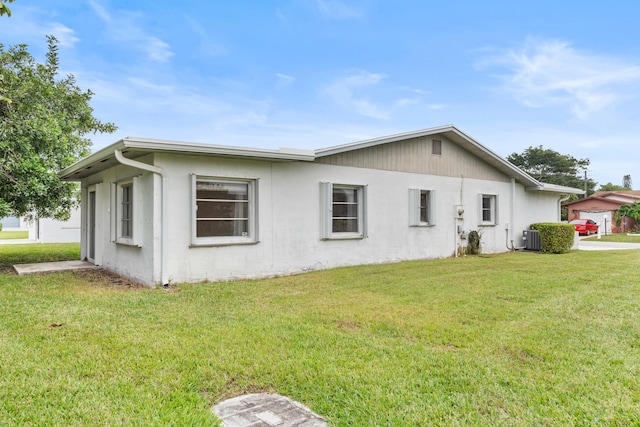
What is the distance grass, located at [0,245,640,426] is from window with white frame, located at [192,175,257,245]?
122 centimetres

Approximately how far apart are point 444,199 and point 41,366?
32.7 feet

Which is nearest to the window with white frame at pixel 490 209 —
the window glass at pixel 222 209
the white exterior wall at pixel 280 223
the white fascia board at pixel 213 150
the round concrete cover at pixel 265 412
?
the white exterior wall at pixel 280 223

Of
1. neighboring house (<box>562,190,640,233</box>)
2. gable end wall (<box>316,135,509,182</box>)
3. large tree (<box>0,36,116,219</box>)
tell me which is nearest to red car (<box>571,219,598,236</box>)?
neighboring house (<box>562,190,640,233</box>)

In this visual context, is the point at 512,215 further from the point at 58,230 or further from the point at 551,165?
the point at 551,165

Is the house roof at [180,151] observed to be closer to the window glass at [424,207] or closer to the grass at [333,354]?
the grass at [333,354]

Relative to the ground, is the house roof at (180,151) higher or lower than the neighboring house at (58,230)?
higher

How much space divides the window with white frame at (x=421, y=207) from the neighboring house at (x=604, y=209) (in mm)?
23478

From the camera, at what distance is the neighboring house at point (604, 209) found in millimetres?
28406

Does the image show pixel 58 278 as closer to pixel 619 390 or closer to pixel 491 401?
pixel 491 401

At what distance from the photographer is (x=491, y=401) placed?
2.64 m

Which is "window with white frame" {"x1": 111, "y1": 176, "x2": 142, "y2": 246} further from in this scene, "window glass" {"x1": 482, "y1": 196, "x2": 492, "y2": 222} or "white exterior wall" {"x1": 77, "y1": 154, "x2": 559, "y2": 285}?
"window glass" {"x1": 482, "y1": 196, "x2": 492, "y2": 222}

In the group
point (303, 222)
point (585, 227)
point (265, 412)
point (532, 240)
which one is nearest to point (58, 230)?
point (303, 222)

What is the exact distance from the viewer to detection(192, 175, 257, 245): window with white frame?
24.1 ft

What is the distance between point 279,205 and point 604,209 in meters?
30.4
